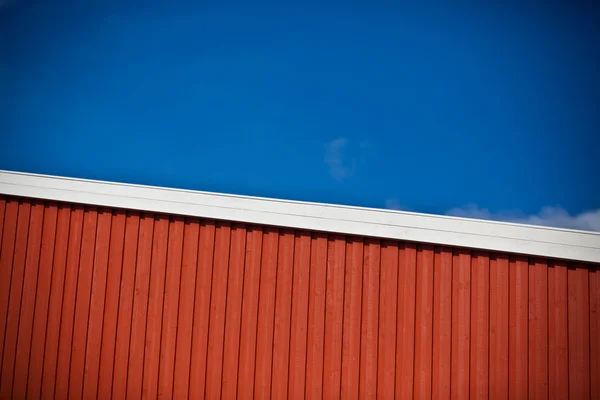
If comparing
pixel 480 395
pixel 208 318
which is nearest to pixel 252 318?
pixel 208 318

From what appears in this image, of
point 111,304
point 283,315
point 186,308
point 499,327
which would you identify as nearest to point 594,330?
point 499,327

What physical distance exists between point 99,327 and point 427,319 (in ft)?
11.5

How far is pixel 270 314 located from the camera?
4.20 metres

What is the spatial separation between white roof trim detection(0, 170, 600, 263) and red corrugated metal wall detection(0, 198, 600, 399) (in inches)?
5.8

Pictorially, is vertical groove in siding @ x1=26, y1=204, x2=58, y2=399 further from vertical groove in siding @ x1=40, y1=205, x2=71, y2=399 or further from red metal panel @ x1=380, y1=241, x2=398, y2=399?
red metal panel @ x1=380, y1=241, x2=398, y2=399

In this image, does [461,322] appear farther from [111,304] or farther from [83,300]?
[83,300]

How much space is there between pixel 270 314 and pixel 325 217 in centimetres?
115

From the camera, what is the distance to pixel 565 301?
3.83 metres

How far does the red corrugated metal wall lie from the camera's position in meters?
3.86

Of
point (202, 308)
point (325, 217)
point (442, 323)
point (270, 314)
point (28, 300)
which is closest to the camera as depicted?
point (442, 323)

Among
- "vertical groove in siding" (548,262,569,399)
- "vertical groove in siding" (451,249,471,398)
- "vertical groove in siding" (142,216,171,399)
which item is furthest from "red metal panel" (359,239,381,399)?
"vertical groove in siding" (142,216,171,399)

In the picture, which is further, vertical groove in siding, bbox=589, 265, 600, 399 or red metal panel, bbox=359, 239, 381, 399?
red metal panel, bbox=359, 239, 381, 399

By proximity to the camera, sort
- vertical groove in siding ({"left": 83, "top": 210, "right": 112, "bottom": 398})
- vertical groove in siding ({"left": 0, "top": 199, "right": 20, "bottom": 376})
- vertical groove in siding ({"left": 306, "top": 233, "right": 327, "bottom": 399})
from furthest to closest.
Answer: vertical groove in siding ({"left": 0, "top": 199, "right": 20, "bottom": 376}), vertical groove in siding ({"left": 83, "top": 210, "right": 112, "bottom": 398}), vertical groove in siding ({"left": 306, "top": 233, "right": 327, "bottom": 399})

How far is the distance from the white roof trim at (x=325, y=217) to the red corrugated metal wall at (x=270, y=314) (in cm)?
15
